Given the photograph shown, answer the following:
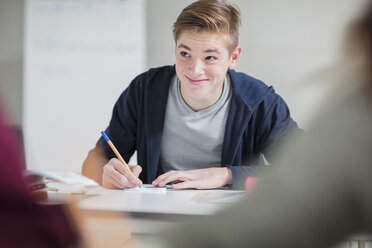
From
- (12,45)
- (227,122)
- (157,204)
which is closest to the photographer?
(157,204)

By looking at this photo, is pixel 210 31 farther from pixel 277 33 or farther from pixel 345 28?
pixel 277 33

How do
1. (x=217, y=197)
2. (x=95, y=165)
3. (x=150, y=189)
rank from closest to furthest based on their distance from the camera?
(x=217, y=197)
(x=150, y=189)
(x=95, y=165)

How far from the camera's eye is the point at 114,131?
180 cm

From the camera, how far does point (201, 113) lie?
5.84ft

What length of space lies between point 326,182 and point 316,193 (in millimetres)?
12

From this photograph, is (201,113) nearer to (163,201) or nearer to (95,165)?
(95,165)

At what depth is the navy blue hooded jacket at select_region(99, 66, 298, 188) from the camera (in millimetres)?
1686

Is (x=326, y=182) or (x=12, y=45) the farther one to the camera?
(x=12, y=45)

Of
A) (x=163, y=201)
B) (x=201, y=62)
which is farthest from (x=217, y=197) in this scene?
(x=201, y=62)

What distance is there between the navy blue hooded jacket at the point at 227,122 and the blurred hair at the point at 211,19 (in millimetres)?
186

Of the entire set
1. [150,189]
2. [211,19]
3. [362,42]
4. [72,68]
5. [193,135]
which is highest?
[211,19]

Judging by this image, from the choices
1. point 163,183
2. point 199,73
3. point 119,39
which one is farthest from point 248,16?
point 163,183

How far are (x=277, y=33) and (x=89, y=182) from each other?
88.2 inches

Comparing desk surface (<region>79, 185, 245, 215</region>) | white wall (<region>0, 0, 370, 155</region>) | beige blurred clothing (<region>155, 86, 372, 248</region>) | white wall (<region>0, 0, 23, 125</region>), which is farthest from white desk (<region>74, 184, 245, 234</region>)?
white wall (<region>0, 0, 23, 125</region>)
